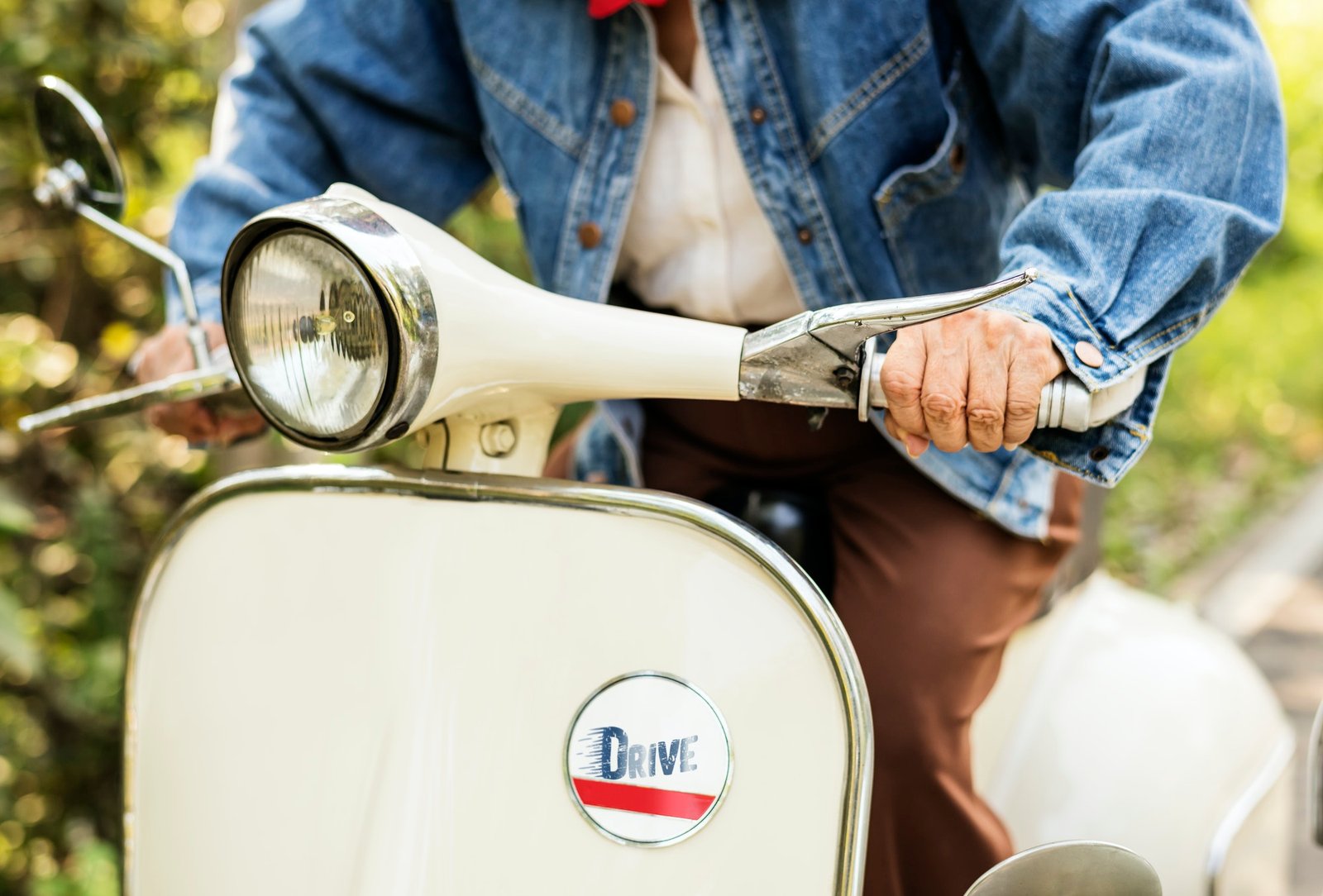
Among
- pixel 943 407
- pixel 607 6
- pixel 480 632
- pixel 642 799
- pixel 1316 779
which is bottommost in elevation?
pixel 1316 779

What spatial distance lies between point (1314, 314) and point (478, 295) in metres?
7.15

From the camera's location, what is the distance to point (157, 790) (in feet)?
3.49

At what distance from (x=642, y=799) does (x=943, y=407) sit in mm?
365

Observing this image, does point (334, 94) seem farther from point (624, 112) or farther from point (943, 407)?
point (943, 407)

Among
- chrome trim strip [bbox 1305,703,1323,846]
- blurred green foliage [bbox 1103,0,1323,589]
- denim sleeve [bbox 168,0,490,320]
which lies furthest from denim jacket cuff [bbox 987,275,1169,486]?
blurred green foliage [bbox 1103,0,1323,589]

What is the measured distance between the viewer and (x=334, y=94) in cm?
154

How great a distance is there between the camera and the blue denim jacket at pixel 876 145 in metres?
1.03

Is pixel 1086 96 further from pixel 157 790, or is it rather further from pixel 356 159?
pixel 157 790

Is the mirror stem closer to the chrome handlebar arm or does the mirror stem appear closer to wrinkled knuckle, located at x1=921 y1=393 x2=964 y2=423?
the chrome handlebar arm

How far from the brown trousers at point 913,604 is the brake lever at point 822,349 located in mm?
347

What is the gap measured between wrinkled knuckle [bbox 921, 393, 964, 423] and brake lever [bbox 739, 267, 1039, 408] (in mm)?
53

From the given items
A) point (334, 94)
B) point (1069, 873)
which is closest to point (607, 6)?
point (334, 94)

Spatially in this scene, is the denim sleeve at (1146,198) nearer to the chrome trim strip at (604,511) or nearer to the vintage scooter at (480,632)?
the vintage scooter at (480,632)

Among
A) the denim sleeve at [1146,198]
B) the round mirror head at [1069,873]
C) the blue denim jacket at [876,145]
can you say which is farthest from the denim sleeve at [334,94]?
the round mirror head at [1069,873]
